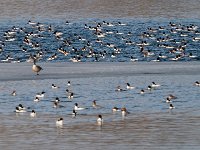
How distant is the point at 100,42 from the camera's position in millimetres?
63594

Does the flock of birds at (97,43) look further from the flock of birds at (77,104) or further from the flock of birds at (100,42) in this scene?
the flock of birds at (77,104)

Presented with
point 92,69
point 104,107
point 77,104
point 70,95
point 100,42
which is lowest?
point 100,42

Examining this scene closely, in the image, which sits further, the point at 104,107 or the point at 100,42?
the point at 100,42

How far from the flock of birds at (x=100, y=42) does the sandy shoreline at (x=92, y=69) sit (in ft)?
7.76

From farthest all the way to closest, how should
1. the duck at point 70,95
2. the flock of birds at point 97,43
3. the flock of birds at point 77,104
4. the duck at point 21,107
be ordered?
the flock of birds at point 97,43 < the duck at point 70,95 < the duck at point 21,107 < the flock of birds at point 77,104

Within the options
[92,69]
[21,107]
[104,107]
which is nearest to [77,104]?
[104,107]

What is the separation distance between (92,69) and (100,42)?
15953mm

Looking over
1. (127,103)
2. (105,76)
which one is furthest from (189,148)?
(105,76)

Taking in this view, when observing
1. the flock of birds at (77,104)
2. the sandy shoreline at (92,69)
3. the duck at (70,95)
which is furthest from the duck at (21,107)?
the sandy shoreline at (92,69)

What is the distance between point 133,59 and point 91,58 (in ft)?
8.01

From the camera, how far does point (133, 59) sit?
52812 mm

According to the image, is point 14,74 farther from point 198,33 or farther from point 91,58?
point 198,33

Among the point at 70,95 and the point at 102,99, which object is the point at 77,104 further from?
the point at 70,95

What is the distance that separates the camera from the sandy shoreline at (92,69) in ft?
148
